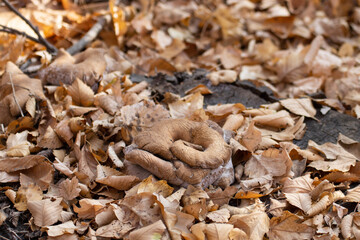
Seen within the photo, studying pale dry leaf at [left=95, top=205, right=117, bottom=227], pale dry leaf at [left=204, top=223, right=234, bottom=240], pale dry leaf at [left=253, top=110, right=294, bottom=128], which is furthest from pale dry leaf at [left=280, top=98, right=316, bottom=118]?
pale dry leaf at [left=95, top=205, right=117, bottom=227]

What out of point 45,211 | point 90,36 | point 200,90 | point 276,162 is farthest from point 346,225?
point 90,36

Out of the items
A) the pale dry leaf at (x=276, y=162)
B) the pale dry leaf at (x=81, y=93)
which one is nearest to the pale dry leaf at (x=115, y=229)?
the pale dry leaf at (x=276, y=162)

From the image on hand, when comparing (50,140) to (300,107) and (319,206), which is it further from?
(300,107)

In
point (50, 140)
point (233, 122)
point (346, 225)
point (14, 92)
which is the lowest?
point (346, 225)

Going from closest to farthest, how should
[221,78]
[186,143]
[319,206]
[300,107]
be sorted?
1. [319,206]
2. [186,143]
3. [300,107]
4. [221,78]

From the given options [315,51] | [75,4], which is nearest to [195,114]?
[315,51]

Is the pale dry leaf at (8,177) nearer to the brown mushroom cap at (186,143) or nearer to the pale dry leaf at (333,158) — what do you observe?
the brown mushroom cap at (186,143)

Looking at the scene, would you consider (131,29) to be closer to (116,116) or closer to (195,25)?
(195,25)
